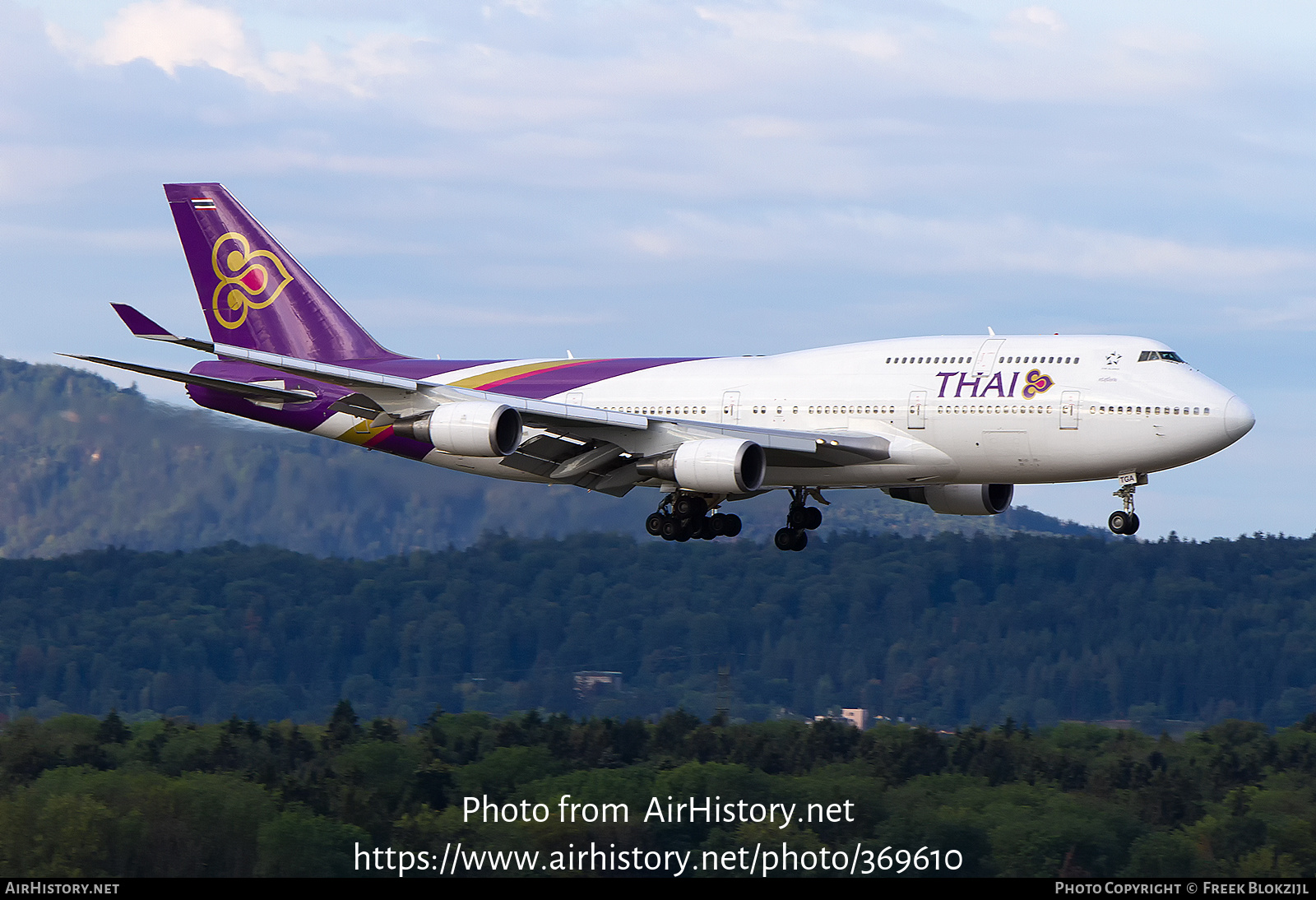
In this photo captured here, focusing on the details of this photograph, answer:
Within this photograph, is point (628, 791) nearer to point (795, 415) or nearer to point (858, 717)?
point (795, 415)

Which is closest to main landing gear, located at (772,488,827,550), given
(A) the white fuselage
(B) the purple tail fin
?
(A) the white fuselage

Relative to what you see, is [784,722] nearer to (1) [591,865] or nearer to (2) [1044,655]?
(1) [591,865]

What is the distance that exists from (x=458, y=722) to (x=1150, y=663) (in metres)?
95.7

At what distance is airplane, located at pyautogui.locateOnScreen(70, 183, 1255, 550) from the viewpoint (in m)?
44.5

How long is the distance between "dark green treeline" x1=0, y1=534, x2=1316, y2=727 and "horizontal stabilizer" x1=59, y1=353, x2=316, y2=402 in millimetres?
60643

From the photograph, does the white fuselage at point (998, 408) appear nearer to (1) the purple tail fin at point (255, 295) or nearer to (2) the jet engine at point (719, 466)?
(2) the jet engine at point (719, 466)

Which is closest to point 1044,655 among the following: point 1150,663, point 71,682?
point 1150,663

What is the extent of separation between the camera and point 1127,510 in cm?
4656

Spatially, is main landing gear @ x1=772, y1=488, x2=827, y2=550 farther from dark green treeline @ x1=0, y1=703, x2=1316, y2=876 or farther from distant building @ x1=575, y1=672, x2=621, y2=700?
distant building @ x1=575, y1=672, x2=621, y2=700

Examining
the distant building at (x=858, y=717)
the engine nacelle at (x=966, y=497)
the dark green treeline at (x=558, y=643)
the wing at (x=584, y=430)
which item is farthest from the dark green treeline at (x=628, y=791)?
the wing at (x=584, y=430)

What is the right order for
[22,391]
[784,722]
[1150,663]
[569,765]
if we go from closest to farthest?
[22,391], [569,765], [784,722], [1150,663]

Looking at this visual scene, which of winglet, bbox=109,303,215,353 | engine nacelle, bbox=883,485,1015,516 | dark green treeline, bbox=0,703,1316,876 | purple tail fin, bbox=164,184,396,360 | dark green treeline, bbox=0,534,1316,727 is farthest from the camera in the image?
dark green treeline, bbox=0,534,1316,727

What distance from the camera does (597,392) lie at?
51312 mm

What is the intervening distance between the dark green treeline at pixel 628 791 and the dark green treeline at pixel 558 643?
12.1 m
